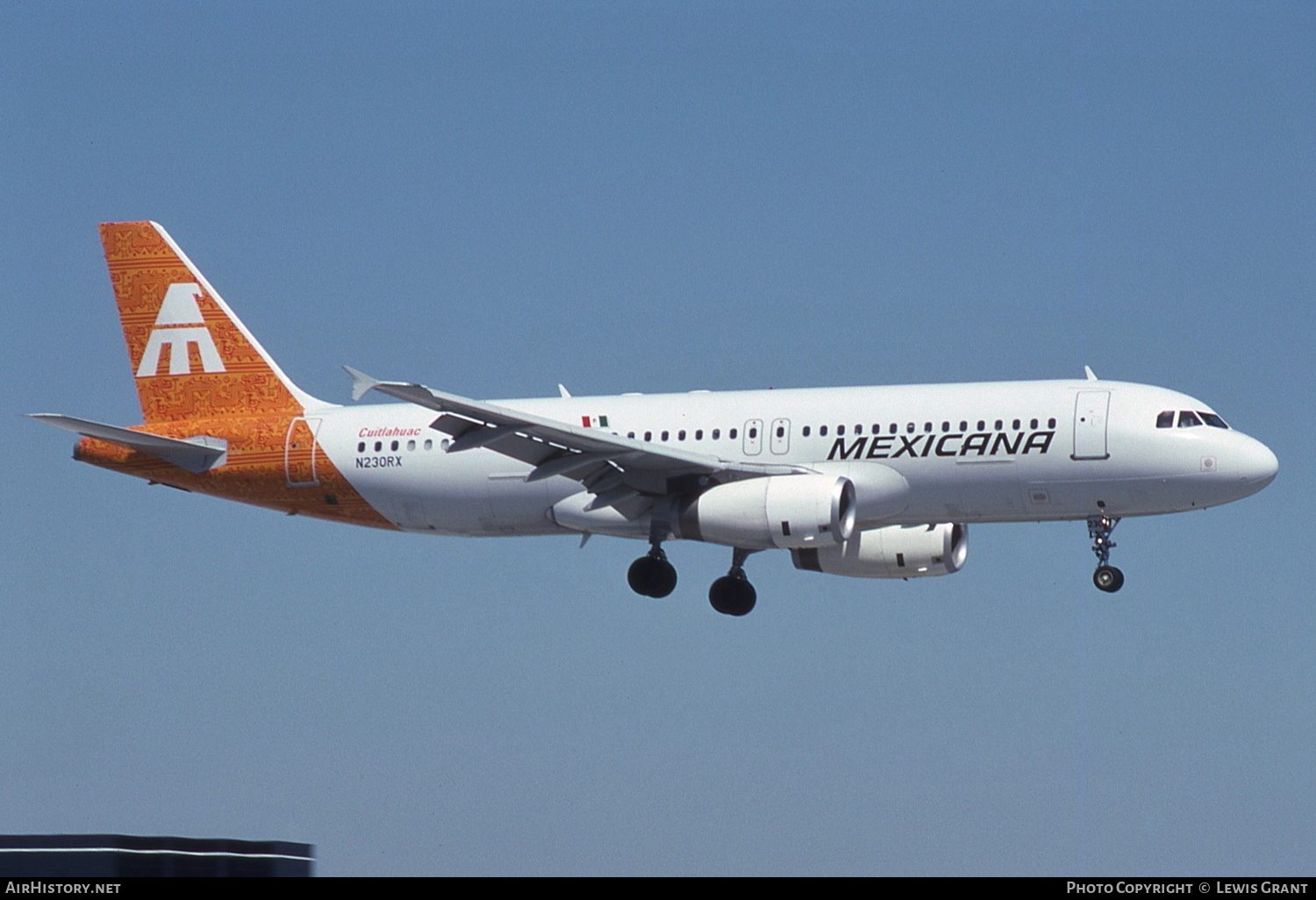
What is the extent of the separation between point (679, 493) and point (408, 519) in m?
7.00

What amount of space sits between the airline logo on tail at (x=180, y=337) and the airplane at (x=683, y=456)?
0.05 metres

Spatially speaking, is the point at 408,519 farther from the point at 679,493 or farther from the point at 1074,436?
the point at 1074,436

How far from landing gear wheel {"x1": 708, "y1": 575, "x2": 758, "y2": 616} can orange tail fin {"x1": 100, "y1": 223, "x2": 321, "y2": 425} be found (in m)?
10.8

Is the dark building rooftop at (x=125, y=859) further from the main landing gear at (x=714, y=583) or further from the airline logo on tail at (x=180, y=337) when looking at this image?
the airline logo on tail at (x=180, y=337)

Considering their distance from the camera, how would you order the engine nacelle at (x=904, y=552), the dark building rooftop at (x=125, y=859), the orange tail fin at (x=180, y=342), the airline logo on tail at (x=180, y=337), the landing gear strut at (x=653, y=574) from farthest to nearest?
1. the airline logo on tail at (x=180, y=337)
2. the orange tail fin at (x=180, y=342)
3. the engine nacelle at (x=904, y=552)
4. the landing gear strut at (x=653, y=574)
5. the dark building rooftop at (x=125, y=859)

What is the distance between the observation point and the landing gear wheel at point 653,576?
50.2 metres

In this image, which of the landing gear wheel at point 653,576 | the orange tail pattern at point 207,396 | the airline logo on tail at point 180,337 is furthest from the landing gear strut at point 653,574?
the airline logo on tail at point 180,337

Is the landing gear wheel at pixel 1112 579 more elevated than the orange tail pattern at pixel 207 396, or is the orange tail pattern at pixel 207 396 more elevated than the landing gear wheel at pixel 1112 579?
the orange tail pattern at pixel 207 396

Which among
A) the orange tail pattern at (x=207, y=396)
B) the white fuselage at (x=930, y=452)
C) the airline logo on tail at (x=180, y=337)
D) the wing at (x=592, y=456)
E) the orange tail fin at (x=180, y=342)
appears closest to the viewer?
the wing at (x=592, y=456)

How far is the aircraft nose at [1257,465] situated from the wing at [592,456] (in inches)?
364

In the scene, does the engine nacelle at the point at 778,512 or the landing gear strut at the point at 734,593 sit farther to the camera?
the landing gear strut at the point at 734,593

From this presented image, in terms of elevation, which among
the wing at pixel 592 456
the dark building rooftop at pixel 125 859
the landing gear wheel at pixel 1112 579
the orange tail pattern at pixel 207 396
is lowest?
the dark building rooftop at pixel 125 859

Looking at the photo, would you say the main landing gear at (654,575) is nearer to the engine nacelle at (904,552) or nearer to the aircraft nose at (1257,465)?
the engine nacelle at (904,552)
